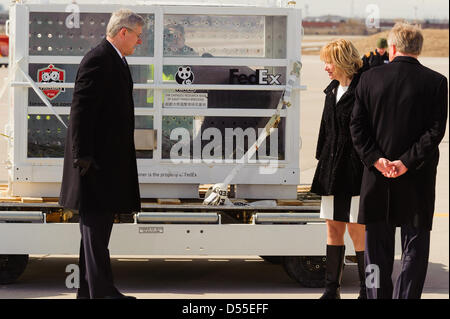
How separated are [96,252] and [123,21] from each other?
1.51 m

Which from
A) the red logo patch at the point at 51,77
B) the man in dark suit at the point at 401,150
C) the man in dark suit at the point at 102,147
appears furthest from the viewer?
the red logo patch at the point at 51,77

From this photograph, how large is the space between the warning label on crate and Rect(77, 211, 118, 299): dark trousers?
1.71 meters

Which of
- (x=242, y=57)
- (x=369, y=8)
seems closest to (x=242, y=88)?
(x=242, y=57)

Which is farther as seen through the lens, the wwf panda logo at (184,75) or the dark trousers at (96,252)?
the wwf panda logo at (184,75)

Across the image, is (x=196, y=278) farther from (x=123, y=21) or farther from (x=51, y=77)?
(x=123, y=21)

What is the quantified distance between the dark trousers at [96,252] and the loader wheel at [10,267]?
157 centimetres

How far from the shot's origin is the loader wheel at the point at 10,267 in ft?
26.8

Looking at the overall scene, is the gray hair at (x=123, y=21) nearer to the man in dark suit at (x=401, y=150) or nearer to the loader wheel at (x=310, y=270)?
the man in dark suit at (x=401, y=150)

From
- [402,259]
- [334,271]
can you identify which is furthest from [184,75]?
[402,259]

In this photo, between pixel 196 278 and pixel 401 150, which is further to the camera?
pixel 196 278

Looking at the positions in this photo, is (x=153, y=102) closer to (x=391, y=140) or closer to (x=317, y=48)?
(x=391, y=140)

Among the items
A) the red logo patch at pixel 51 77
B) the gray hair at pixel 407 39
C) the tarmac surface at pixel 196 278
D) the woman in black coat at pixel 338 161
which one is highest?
the gray hair at pixel 407 39

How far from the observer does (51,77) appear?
27.0ft

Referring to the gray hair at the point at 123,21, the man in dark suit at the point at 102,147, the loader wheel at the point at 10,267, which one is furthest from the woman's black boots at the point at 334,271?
the loader wheel at the point at 10,267
